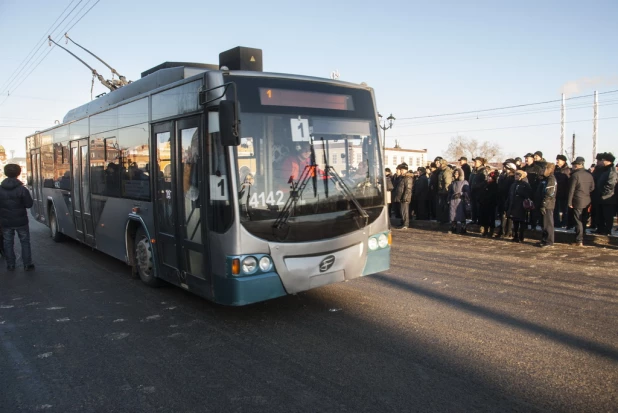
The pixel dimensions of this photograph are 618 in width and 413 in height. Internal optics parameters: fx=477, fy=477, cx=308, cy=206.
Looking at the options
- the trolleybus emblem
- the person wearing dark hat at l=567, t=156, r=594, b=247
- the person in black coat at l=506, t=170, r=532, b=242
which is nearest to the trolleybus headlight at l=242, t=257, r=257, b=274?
the trolleybus emblem

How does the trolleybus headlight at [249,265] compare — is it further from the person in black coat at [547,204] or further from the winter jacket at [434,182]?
the winter jacket at [434,182]

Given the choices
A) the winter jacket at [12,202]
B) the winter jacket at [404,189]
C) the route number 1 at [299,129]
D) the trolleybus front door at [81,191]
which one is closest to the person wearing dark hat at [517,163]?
the winter jacket at [404,189]

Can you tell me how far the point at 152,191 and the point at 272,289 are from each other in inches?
101

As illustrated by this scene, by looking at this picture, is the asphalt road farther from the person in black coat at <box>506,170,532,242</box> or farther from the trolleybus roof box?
the trolleybus roof box

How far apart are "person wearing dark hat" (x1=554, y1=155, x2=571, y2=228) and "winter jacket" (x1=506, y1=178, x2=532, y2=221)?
1.79 meters

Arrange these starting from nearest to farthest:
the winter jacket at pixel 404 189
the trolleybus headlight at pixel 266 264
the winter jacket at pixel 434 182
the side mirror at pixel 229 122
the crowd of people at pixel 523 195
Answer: the side mirror at pixel 229 122 → the trolleybus headlight at pixel 266 264 → the crowd of people at pixel 523 195 → the winter jacket at pixel 404 189 → the winter jacket at pixel 434 182

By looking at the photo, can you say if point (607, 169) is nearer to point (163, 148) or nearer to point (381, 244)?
point (381, 244)

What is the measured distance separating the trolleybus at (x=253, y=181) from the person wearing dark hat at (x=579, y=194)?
22.5 feet

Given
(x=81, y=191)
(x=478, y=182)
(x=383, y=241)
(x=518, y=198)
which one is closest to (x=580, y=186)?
(x=518, y=198)

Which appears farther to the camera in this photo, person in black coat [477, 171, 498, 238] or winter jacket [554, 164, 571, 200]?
winter jacket [554, 164, 571, 200]

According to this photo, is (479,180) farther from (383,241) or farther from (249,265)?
(249,265)

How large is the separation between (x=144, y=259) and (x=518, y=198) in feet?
27.6

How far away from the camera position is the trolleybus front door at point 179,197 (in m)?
5.53

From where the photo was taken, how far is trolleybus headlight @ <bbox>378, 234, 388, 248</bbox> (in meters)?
6.14
